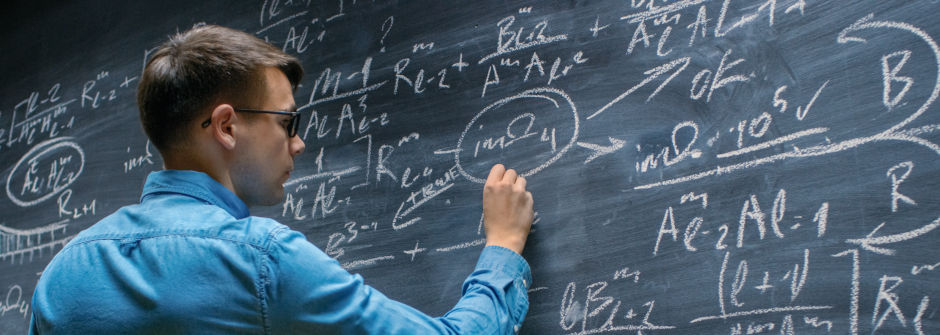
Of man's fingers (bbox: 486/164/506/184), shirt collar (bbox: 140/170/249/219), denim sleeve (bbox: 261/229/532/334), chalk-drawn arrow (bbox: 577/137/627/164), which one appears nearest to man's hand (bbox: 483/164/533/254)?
man's fingers (bbox: 486/164/506/184)

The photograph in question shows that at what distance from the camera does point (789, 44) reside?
131 centimetres

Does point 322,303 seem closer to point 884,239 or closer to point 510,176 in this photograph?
point 510,176

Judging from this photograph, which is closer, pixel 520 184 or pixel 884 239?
pixel 884 239

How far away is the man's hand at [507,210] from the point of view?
56.5 inches

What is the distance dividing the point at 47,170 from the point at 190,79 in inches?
57.5

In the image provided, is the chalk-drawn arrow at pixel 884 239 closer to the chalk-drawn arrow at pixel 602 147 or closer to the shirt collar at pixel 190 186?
the chalk-drawn arrow at pixel 602 147

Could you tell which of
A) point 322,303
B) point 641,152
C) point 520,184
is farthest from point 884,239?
point 322,303

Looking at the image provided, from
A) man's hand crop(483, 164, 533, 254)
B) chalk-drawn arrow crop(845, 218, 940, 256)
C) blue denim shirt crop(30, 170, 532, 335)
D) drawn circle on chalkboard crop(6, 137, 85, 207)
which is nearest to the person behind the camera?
blue denim shirt crop(30, 170, 532, 335)

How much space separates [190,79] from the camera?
1.20 m

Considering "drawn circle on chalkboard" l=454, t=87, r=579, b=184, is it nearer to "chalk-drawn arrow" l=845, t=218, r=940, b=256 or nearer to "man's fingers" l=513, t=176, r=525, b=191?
"man's fingers" l=513, t=176, r=525, b=191

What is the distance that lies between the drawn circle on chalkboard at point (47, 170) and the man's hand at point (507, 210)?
141cm

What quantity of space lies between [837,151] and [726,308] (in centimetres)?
31

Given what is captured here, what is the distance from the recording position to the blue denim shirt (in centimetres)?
103

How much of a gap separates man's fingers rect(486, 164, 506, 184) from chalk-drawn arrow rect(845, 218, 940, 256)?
620 mm
